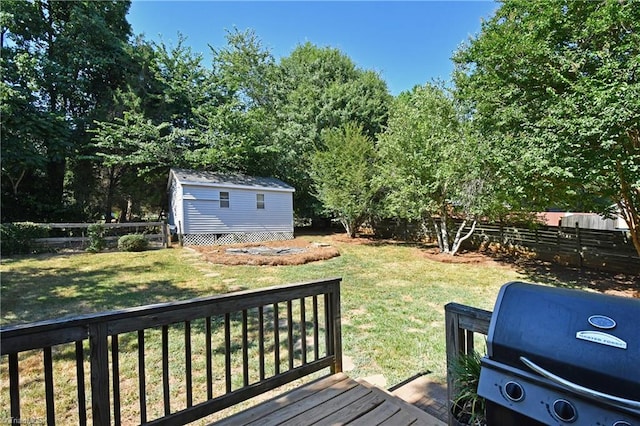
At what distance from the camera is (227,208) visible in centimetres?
1370

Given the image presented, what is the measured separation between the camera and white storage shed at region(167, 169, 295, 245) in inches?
504

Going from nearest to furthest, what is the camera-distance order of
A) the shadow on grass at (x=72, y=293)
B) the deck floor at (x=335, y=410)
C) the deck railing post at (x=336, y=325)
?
the deck floor at (x=335, y=410), the deck railing post at (x=336, y=325), the shadow on grass at (x=72, y=293)

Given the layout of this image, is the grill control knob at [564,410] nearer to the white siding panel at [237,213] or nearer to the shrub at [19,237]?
the white siding panel at [237,213]

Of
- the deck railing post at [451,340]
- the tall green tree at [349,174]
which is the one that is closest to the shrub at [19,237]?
the tall green tree at [349,174]

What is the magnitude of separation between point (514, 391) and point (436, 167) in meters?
8.97

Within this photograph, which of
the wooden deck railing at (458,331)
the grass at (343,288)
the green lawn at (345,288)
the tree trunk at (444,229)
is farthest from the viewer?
the tree trunk at (444,229)

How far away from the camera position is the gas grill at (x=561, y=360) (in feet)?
3.24

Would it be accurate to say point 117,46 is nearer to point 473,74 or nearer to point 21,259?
point 21,259

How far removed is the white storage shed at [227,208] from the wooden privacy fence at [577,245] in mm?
9135

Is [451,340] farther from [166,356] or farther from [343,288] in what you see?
[343,288]

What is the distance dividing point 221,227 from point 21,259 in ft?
20.5

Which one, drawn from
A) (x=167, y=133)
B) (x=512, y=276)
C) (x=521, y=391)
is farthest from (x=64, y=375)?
(x=167, y=133)

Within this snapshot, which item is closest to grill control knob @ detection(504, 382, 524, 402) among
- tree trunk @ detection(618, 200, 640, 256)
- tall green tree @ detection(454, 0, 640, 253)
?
tall green tree @ detection(454, 0, 640, 253)

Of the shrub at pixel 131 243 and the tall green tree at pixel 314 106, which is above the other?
the tall green tree at pixel 314 106
